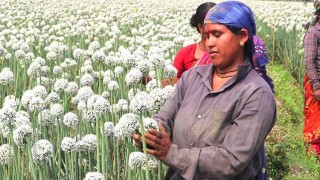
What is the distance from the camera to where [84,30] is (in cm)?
709

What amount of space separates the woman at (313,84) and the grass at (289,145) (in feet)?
0.62

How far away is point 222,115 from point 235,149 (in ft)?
0.54

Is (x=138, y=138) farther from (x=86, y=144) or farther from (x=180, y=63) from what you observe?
(x=180, y=63)

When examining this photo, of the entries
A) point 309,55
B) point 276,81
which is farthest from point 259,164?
point 276,81

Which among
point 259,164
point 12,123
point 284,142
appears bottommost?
point 284,142

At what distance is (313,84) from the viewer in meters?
4.80

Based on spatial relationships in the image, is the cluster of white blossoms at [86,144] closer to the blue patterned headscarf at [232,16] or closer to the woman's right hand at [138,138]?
the woman's right hand at [138,138]

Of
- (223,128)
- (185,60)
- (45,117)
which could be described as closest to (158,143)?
(223,128)

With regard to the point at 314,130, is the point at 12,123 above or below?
above

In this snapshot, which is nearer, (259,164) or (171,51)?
(259,164)

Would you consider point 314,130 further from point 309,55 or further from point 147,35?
point 147,35

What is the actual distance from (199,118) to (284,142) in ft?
10.9

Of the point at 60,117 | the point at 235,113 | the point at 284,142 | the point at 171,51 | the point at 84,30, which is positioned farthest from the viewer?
the point at 84,30

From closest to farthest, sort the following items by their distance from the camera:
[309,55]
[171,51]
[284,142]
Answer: [309,55] < [284,142] < [171,51]
